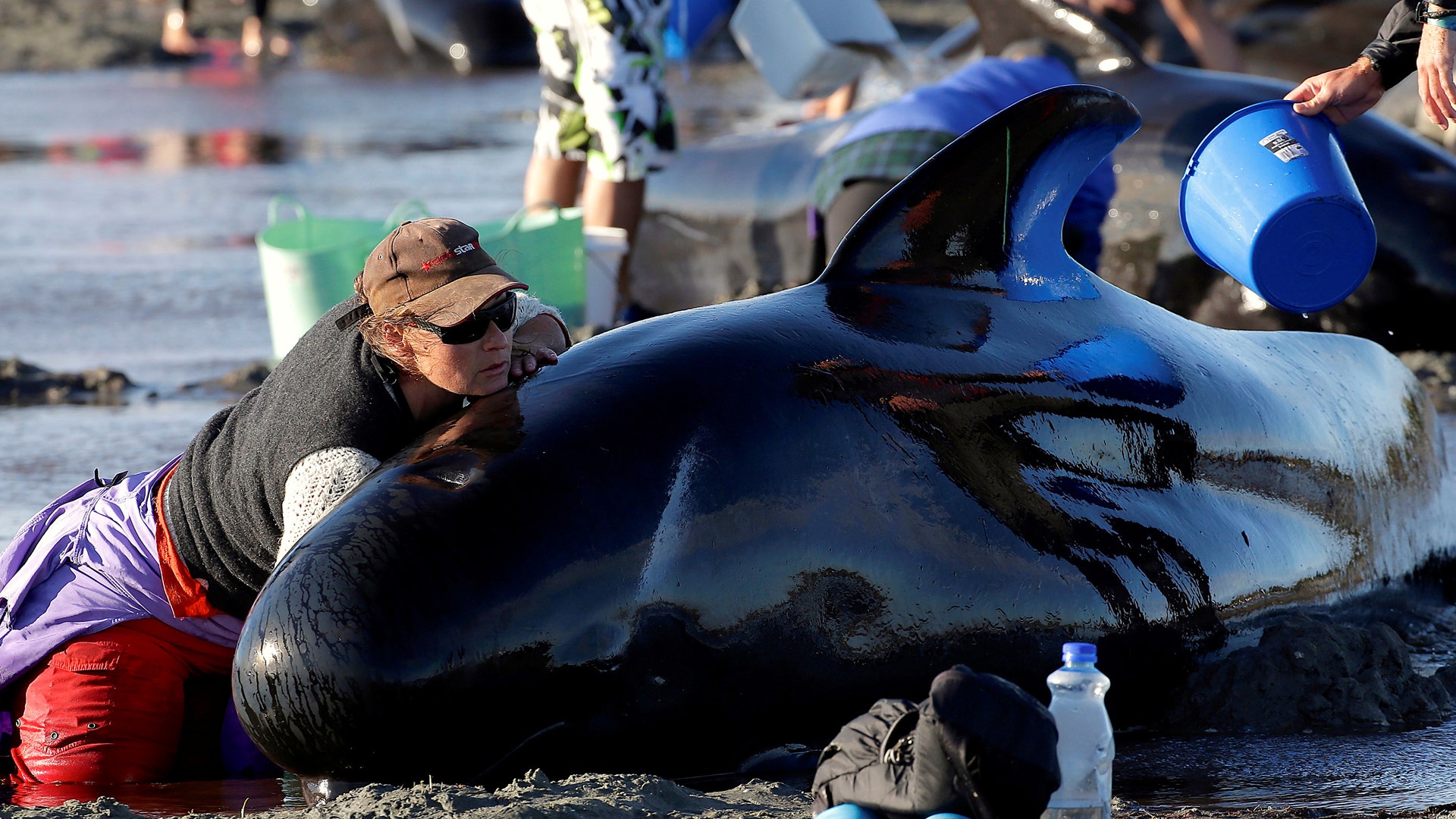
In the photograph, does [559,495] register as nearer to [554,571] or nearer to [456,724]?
[554,571]

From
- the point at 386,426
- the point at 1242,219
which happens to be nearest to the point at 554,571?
the point at 386,426

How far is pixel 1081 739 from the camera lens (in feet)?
10.0

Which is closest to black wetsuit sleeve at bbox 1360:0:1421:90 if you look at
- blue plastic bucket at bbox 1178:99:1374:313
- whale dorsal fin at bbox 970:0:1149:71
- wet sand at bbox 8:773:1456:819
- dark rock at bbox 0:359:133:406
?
blue plastic bucket at bbox 1178:99:1374:313

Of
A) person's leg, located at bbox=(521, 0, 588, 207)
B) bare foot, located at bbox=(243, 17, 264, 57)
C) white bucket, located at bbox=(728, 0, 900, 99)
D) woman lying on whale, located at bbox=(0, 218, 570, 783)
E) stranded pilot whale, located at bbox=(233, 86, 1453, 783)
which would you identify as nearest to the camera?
stranded pilot whale, located at bbox=(233, 86, 1453, 783)

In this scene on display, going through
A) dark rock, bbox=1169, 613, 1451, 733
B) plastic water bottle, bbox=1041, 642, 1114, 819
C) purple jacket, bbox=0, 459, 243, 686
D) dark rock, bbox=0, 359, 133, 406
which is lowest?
dark rock, bbox=0, 359, 133, 406

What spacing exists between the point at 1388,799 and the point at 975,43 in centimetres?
980

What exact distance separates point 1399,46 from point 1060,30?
3784 millimetres

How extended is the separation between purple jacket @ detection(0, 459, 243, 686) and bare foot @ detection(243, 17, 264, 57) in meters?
21.4

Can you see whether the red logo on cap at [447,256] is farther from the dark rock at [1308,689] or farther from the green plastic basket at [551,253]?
the green plastic basket at [551,253]

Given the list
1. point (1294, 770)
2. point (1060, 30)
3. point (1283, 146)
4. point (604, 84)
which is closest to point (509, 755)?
point (1294, 770)

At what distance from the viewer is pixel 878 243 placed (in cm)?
404

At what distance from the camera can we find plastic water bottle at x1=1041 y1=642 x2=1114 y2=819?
2.98 meters

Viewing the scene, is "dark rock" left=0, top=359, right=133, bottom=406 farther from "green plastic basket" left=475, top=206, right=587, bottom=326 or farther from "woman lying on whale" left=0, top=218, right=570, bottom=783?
"woman lying on whale" left=0, top=218, right=570, bottom=783

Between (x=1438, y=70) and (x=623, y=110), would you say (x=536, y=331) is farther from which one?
(x=623, y=110)
